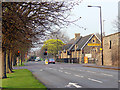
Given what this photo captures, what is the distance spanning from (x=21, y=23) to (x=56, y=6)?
70.0 inches

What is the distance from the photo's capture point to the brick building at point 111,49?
3903cm

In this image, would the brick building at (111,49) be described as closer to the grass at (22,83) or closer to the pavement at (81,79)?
the pavement at (81,79)

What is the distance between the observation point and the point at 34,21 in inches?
448

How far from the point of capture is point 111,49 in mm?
41875

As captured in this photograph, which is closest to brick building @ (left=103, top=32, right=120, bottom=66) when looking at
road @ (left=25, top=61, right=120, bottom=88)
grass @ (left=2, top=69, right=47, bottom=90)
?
road @ (left=25, top=61, right=120, bottom=88)

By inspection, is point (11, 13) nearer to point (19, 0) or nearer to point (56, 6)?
point (19, 0)

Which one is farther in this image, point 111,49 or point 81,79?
point 111,49

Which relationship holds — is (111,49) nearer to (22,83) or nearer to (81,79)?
(81,79)

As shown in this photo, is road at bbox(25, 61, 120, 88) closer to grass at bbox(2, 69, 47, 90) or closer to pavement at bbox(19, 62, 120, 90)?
pavement at bbox(19, 62, 120, 90)

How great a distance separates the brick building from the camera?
39.0 meters

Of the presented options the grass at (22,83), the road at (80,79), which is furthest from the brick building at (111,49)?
the grass at (22,83)

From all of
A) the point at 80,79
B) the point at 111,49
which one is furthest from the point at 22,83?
the point at 111,49

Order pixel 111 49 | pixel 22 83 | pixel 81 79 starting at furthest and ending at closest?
pixel 111 49, pixel 81 79, pixel 22 83

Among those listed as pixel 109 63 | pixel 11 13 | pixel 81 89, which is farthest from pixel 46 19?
pixel 109 63
